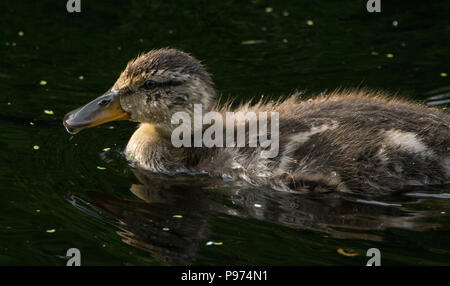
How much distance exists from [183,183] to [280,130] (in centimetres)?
90

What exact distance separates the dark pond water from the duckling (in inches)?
6.2

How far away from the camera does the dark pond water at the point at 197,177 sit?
5254 millimetres

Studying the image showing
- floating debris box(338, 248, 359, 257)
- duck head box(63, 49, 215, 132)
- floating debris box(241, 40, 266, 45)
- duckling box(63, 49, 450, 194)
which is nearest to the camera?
floating debris box(338, 248, 359, 257)

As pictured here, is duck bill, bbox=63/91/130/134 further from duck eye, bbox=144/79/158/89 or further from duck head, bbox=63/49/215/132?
duck eye, bbox=144/79/158/89

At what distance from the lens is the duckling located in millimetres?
5996

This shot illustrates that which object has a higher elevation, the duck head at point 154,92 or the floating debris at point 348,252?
the duck head at point 154,92

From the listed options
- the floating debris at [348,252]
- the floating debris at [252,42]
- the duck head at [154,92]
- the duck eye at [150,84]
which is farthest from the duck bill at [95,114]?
the floating debris at [252,42]

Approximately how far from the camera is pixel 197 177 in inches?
254

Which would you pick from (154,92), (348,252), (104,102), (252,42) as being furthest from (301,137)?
(252,42)

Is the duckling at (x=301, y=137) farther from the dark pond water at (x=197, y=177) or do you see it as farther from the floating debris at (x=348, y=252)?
the floating debris at (x=348, y=252)

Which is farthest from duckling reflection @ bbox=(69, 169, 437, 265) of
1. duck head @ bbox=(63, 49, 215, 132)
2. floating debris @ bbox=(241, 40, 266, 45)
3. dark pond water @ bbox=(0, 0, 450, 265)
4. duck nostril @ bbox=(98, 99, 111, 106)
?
floating debris @ bbox=(241, 40, 266, 45)

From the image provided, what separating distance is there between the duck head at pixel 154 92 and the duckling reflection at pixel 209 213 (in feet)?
2.18

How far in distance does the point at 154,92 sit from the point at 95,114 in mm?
528

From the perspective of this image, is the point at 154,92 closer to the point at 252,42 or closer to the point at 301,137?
the point at 301,137
